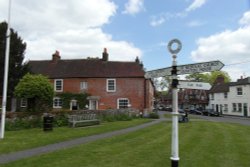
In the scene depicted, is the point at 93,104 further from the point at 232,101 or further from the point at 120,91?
the point at 232,101

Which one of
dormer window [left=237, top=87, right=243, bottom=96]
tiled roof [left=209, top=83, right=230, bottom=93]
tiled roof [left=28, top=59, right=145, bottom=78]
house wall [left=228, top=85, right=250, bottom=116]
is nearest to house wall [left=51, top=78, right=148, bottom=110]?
tiled roof [left=28, top=59, right=145, bottom=78]

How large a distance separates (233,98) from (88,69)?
28.8 meters

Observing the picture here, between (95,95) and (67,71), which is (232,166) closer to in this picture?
(95,95)

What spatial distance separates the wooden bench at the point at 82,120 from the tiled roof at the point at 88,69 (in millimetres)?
14824

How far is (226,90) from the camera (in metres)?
54.8

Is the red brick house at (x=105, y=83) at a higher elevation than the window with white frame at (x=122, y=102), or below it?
higher

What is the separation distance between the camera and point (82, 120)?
70.0ft

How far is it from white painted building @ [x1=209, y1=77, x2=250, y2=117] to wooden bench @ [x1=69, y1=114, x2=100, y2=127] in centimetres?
3426

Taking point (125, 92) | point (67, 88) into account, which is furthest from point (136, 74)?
point (67, 88)

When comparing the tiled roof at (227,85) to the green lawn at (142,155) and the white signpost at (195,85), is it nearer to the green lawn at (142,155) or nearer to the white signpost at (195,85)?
the green lawn at (142,155)

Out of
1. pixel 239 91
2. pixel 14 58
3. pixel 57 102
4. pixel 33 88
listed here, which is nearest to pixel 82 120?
pixel 33 88

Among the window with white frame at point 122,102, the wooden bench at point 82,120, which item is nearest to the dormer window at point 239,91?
the window with white frame at point 122,102

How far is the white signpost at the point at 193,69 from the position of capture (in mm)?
6254

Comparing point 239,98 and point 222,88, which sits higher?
point 222,88
